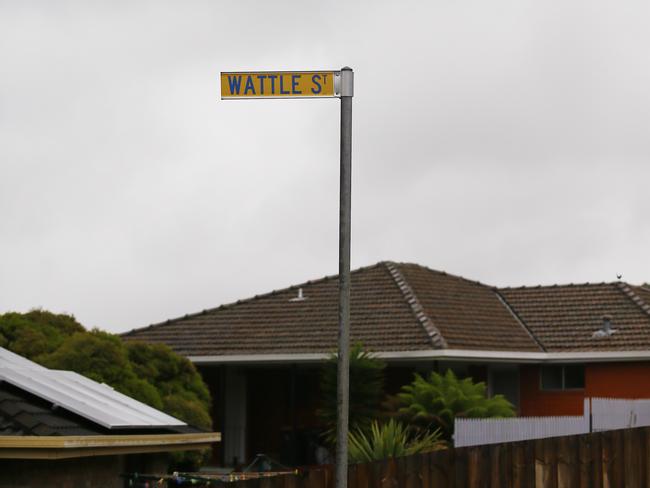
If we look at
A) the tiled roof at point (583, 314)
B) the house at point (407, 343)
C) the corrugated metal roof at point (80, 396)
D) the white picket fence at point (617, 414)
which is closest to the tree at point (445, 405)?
the white picket fence at point (617, 414)

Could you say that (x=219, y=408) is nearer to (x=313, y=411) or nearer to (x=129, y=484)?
(x=313, y=411)

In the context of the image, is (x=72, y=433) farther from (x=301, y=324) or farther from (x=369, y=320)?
(x=301, y=324)

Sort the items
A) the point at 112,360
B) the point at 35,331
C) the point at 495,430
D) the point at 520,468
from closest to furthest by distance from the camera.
A: the point at 520,468
the point at 495,430
the point at 112,360
the point at 35,331

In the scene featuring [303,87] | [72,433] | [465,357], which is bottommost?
[72,433]

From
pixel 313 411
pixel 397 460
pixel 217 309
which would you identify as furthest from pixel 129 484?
pixel 217 309

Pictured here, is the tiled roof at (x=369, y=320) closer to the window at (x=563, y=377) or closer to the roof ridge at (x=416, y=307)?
the roof ridge at (x=416, y=307)

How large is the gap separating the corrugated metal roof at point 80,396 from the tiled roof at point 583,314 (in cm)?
1886

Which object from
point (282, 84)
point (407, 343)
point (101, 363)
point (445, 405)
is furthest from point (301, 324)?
point (282, 84)

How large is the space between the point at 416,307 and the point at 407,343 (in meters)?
2.26

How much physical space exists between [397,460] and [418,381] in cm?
1671

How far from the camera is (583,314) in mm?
33844

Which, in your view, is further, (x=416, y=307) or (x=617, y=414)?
(x=416, y=307)

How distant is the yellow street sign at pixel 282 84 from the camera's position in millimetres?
7570

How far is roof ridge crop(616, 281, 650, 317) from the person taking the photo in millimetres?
33031
